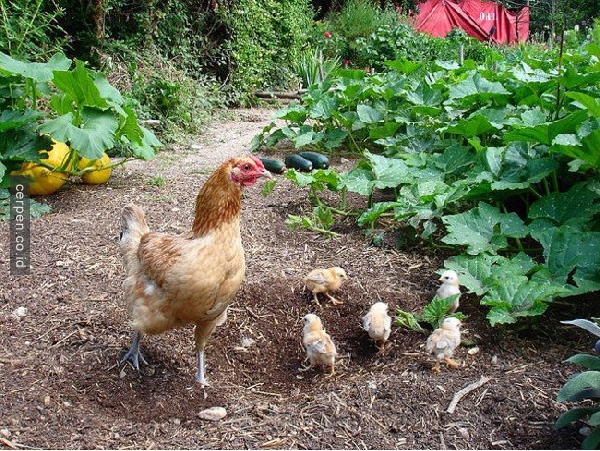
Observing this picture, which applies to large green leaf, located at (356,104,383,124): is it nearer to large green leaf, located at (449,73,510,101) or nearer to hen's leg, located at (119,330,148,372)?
large green leaf, located at (449,73,510,101)

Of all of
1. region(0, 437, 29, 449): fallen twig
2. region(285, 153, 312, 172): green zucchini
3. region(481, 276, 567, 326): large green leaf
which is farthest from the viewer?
region(285, 153, 312, 172): green zucchini

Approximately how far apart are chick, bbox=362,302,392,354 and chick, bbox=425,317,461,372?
23 centimetres

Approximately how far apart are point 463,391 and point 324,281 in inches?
44.6

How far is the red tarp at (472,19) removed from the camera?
22.7 metres

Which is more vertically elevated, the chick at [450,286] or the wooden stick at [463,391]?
the chick at [450,286]

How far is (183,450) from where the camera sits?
2.55m

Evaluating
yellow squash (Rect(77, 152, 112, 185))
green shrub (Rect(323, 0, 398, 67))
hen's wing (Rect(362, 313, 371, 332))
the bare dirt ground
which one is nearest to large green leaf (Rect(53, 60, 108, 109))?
yellow squash (Rect(77, 152, 112, 185))

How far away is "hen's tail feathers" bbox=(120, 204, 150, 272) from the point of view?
321cm

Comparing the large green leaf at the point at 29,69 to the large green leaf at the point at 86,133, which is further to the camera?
the large green leaf at the point at 29,69

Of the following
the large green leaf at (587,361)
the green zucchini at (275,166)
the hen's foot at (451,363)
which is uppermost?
the large green leaf at (587,361)

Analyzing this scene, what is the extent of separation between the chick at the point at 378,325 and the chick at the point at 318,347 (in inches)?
8.8

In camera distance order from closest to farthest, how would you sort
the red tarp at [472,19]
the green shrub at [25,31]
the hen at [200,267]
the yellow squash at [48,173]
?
the hen at [200,267] < the yellow squash at [48,173] < the green shrub at [25,31] < the red tarp at [472,19]

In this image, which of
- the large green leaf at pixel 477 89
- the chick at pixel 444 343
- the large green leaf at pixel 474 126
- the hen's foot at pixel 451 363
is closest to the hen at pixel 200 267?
the chick at pixel 444 343

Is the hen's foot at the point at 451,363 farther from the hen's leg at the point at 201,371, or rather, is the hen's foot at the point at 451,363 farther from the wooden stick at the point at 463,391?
the hen's leg at the point at 201,371
